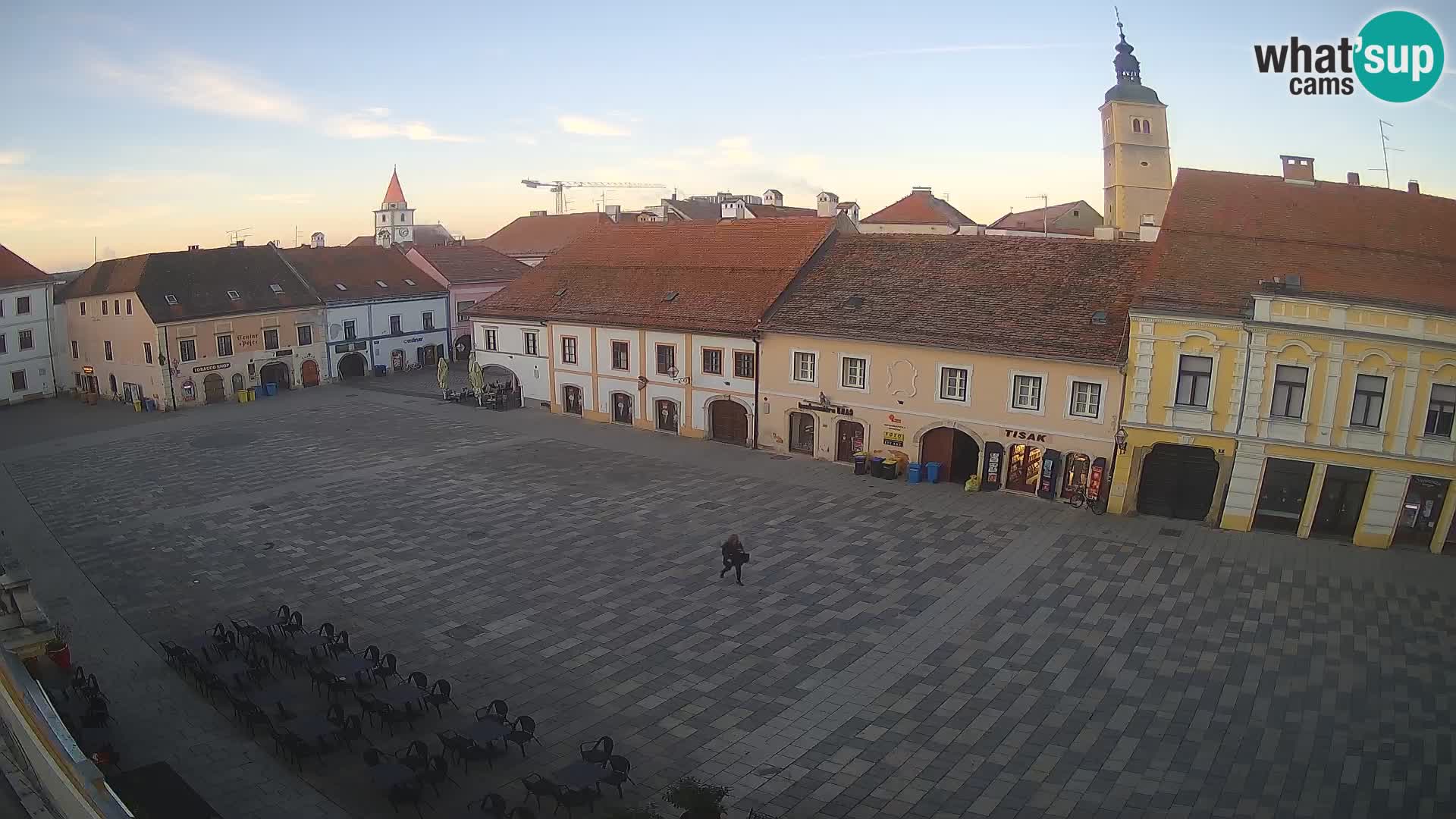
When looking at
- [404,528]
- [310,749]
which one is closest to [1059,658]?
[310,749]

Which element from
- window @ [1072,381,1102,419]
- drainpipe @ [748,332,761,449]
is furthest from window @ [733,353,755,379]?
window @ [1072,381,1102,419]

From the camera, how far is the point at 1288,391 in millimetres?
25656

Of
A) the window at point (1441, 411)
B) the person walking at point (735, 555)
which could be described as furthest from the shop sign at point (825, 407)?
the window at point (1441, 411)

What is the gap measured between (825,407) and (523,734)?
2125 cm

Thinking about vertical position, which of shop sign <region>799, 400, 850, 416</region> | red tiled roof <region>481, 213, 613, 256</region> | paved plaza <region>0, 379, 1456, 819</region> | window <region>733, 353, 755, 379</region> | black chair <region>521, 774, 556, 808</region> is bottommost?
paved plaza <region>0, 379, 1456, 819</region>

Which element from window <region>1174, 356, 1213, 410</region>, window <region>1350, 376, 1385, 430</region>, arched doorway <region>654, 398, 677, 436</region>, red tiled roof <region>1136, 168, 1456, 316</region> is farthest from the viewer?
arched doorway <region>654, 398, 677, 436</region>

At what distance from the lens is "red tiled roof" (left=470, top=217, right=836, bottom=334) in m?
38.0

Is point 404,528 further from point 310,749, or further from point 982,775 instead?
point 982,775

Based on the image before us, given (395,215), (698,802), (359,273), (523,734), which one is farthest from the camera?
(395,215)

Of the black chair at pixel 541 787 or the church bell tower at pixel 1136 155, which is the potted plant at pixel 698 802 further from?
the church bell tower at pixel 1136 155

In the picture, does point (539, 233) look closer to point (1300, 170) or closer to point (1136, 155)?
point (1136, 155)

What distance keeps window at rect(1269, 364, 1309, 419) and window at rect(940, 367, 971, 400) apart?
8.93 metres

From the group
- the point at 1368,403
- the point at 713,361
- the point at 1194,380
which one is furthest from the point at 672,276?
the point at 1368,403

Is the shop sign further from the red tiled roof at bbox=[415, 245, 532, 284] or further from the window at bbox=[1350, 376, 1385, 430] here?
Answer: the red tiled roof at bbox=[415, 245, 532, 284]
